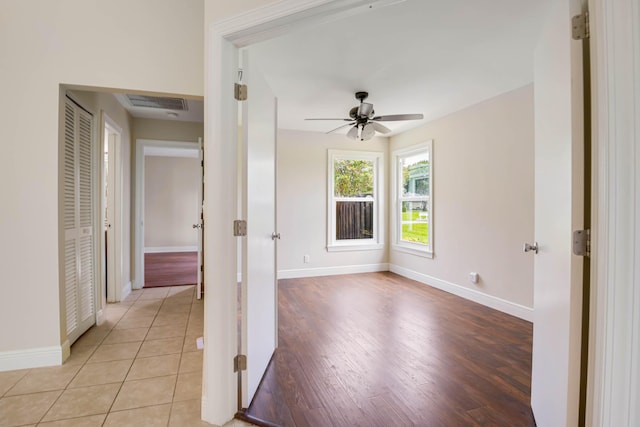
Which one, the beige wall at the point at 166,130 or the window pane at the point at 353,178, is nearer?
the beige wall at the point at 166,130

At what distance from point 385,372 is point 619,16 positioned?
2071 mm

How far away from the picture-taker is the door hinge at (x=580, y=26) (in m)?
0.93

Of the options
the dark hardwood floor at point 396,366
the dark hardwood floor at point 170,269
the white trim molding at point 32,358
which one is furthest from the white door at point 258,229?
the dark hardwood floor at point 170,269

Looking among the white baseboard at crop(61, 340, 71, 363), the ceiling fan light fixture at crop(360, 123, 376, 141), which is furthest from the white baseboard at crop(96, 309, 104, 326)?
the ceiling fan light fixture at crop(360, 123, 376, 141)

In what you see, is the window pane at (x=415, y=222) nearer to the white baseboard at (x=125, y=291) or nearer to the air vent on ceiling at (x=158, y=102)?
the air vent on ceiling at (x=158, y=102)

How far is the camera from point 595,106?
836 mm

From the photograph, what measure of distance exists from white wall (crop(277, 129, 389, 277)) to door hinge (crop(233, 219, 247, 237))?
316cm

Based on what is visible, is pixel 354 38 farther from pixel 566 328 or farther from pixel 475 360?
pixel 475 360

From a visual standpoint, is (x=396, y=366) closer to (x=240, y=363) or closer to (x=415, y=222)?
(x=240, y=363)

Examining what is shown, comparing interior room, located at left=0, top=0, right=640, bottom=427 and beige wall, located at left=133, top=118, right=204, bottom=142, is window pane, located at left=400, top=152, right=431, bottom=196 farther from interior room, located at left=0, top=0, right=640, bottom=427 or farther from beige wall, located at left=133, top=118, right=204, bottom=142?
beige wall, located at left=133, top=118, right=204, bottom=142

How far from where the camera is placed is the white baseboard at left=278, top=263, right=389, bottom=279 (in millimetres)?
4751

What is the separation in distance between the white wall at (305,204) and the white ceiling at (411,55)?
116cm

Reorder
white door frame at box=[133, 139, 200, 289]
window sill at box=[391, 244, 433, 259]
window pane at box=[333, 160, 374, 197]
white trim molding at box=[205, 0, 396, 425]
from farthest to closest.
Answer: window pane at box=[333, 160, 374, 197]
window sill at box=[391, 244, 433, 259]
white door frame at box=[133, 139, 200, 289]
white trim molding at box=[205, 0, 396, 425]

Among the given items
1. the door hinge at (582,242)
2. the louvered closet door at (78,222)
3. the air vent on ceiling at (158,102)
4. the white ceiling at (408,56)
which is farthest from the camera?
the air vent on ceiling at (158,102)
